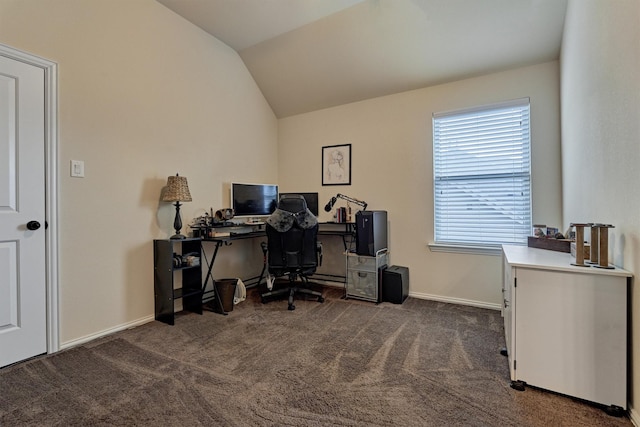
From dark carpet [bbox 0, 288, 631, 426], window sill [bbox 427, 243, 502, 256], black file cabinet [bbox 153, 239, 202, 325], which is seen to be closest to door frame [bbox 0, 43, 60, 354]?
dark carpet [bbox 0, 288, 631, 426]

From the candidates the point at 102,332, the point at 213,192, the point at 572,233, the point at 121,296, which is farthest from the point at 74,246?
the point at 572,233

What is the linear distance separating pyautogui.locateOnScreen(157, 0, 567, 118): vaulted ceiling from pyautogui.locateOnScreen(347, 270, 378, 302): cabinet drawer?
84.6 inches

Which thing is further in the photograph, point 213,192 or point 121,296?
point 213,192

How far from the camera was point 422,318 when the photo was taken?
9.16 feet

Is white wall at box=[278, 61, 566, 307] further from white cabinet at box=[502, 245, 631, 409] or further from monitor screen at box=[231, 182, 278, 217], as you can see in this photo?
white cabinet at box=[502, 245, 631, 409]

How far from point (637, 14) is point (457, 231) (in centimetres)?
228

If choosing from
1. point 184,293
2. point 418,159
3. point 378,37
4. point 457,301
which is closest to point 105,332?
point 184,293

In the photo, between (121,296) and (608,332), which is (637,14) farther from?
(121,296)

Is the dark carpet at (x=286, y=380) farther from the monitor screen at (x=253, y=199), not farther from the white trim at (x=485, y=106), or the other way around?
the white trim at (x=485, y=106)

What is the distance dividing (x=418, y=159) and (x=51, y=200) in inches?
131

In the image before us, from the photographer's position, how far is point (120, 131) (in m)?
2.53

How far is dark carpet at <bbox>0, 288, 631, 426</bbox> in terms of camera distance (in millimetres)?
1466

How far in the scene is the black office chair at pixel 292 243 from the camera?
10.2ft

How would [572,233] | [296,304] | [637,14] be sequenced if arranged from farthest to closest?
[296,304], [572,233], [637,14]
